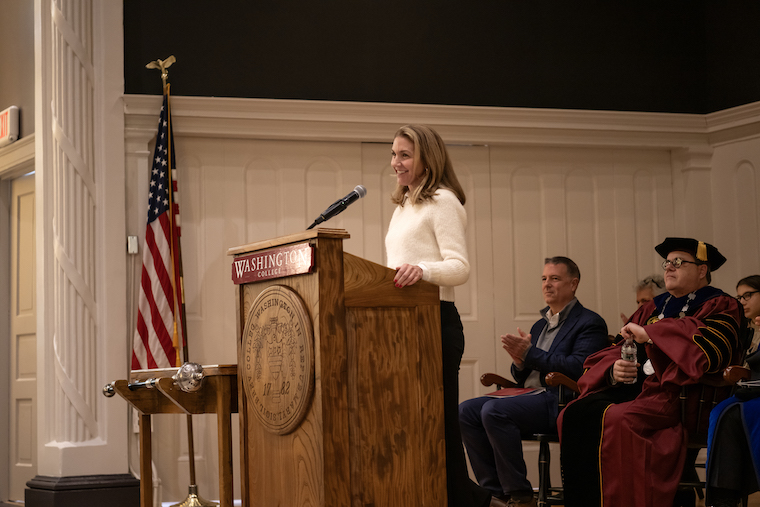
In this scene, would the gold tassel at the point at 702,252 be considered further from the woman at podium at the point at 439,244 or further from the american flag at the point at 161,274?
the american flag at the point at 161,274

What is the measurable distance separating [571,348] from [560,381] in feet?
1.36

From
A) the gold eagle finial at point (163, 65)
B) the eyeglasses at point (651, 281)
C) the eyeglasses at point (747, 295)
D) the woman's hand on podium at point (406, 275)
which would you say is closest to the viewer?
the woman's hand on podium at point (406, 275)

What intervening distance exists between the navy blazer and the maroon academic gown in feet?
1.67

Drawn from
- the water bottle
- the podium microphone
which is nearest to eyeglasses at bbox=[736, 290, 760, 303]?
the water bottle

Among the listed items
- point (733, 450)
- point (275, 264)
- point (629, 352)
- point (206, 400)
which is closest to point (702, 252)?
point (629, 352)

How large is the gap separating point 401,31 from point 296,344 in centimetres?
383

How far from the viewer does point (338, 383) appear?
2373 mm

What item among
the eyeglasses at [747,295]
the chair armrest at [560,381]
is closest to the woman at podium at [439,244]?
the chair armrest at [560,381]

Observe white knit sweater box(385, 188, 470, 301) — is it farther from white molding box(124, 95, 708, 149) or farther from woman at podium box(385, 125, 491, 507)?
white molding box(124, 95, 708, 149)

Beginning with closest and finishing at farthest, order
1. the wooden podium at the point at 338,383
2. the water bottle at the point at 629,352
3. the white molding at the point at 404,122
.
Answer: the wooden podium at the point at 338,383 < the water bottle at the point at 629,352 < the white molding at the point at 404,122

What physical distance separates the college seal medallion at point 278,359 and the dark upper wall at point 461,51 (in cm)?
314

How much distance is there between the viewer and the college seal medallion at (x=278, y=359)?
2.40 metres

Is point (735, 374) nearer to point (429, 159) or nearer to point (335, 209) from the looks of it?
point (429, 159)

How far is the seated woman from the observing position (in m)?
3.50
